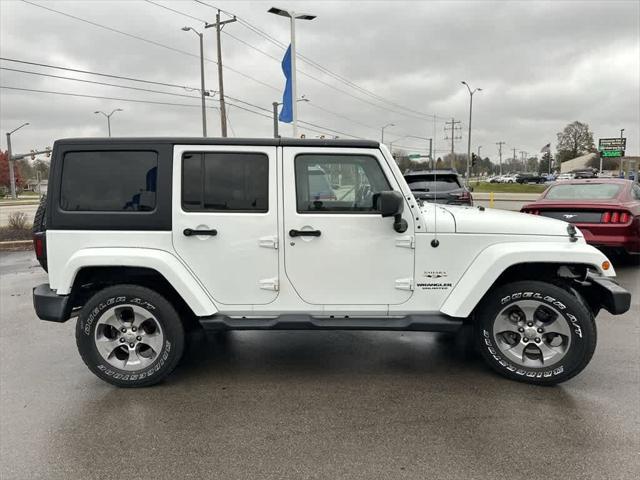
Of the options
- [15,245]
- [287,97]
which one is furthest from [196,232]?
[287,97]

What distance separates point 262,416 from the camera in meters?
3.31

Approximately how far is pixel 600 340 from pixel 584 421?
188 centimetres

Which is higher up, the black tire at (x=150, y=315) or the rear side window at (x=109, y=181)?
the rear side window at (x=109, y=181)

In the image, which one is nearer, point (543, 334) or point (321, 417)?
point (321, 417)

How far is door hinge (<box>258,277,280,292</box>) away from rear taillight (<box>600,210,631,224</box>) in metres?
6.03

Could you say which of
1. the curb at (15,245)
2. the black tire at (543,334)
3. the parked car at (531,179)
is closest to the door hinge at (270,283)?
the black tire at (543,334)

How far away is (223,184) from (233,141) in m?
0.35

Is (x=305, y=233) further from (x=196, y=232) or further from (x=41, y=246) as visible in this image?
(x=41, y=246)

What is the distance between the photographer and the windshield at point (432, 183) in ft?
32.3

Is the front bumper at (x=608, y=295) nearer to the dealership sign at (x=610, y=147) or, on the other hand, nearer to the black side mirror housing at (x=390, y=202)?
the black side mirror housing at (x=390, y=202)

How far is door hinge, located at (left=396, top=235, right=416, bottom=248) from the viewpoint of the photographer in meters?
3.66

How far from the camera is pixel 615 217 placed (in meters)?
7.30

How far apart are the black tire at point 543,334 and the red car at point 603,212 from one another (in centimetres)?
440

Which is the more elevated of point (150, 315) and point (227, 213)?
point (227, 213)
